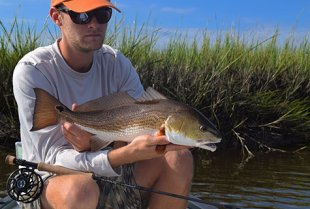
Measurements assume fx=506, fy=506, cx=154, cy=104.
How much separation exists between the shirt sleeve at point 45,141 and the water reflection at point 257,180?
2569 millimetres

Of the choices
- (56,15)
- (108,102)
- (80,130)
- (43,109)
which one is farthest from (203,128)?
(56,15)

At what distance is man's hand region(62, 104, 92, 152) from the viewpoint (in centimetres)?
259

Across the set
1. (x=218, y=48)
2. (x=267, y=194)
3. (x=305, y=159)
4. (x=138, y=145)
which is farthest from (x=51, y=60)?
(x=218, y=48)

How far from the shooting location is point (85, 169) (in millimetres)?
2633

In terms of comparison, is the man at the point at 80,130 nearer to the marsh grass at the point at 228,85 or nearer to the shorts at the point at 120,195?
the shorts at the point at 120,195

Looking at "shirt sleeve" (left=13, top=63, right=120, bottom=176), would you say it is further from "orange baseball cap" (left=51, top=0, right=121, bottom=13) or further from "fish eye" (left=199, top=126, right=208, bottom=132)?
"fish eye" (left=199, top=126, right=208, bottom=132)

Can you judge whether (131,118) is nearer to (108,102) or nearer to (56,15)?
(108,102)

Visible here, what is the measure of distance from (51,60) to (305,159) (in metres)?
5.19

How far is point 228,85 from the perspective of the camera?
24.6ft

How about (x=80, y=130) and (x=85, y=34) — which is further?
(x=85, y=34)

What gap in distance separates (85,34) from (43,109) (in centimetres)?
55

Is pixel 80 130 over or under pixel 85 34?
under

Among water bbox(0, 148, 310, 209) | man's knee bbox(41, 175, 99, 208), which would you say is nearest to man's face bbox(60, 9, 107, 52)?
man's knee bbox(41, 175, 99, 208)

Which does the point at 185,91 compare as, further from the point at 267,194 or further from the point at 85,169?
the point at 85,169
